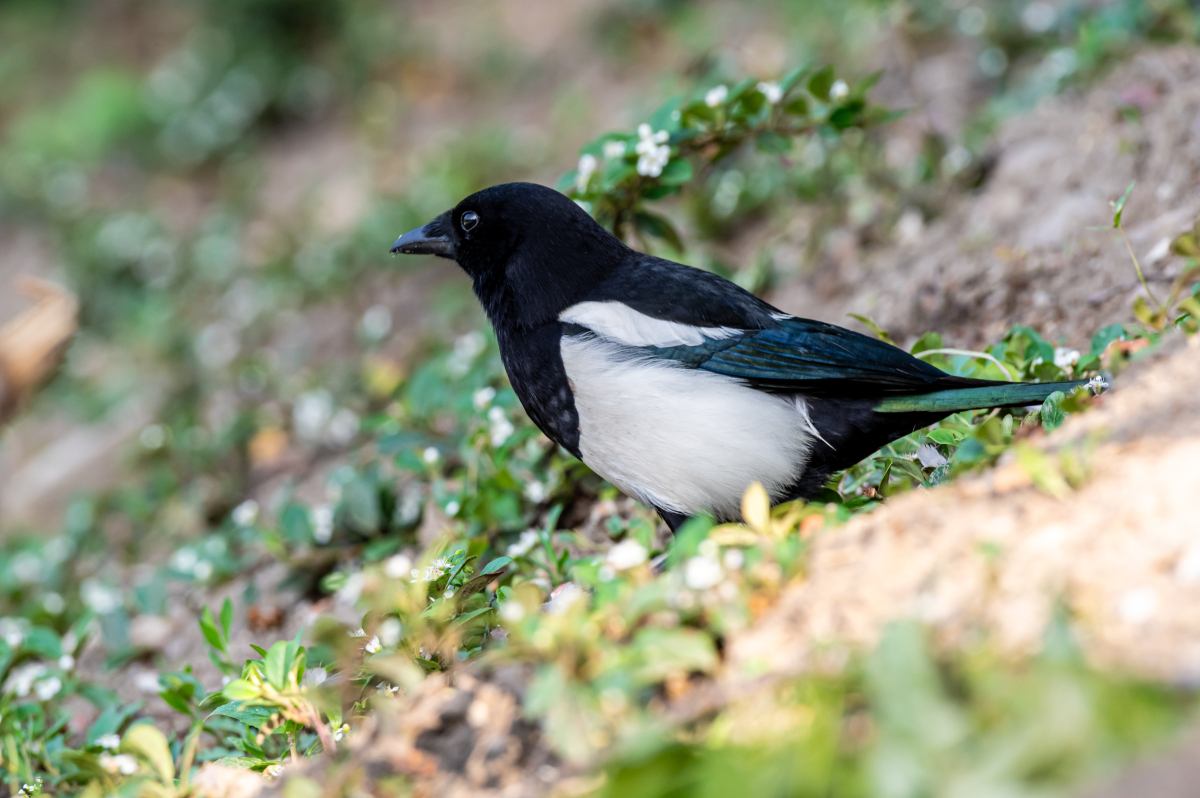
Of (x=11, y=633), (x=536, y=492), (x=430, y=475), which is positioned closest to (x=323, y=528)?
(x=430, y=475)

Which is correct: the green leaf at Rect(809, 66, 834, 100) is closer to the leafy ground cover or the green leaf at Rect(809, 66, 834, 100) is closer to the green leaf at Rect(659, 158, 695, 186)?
the leafy ground cover

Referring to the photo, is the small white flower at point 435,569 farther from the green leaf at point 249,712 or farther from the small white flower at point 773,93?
the small white flower at point 773,93

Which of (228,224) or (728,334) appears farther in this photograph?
(228,224)

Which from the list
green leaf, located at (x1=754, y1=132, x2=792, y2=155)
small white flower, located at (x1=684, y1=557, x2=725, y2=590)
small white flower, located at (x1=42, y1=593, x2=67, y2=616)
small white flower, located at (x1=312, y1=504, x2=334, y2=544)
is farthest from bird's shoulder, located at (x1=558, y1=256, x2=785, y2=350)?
small white flower, located at (x1=42, y1=593, x2=67, y2=616)

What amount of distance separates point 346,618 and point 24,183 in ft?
22.0

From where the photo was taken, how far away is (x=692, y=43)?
277 inches

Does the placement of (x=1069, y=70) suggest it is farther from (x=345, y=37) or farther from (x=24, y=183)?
(x=24, y=183)

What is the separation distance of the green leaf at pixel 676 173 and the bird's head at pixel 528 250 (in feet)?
1.17

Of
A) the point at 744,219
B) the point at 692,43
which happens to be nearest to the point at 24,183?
the point at 692,43

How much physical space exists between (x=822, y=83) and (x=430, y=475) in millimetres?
1916

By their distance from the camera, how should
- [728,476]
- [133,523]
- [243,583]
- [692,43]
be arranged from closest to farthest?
[728,476] → [243,583] → [133,523] → [692,43]

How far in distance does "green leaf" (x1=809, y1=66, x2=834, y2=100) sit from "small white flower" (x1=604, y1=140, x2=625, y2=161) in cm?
69

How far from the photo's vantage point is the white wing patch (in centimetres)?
271

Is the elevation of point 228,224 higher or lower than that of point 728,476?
higher
